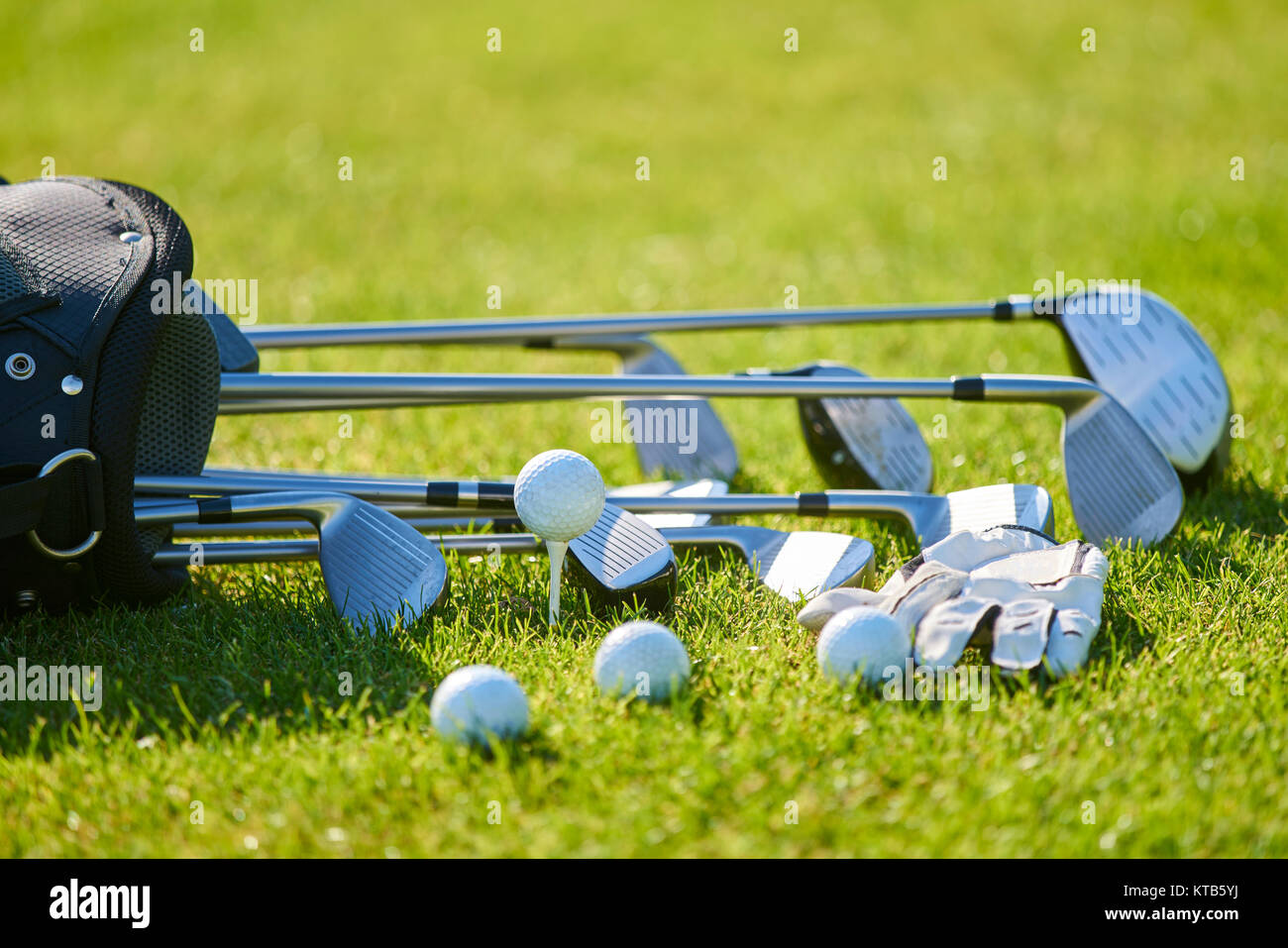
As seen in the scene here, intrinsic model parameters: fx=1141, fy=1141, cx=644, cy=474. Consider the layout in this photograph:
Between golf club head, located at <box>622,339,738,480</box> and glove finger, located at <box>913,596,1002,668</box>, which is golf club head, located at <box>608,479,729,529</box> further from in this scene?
glove finger, located at <box>913,596,1002,668</box>

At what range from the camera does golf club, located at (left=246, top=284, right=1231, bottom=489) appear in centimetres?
479

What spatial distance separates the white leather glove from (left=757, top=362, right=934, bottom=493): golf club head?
1.11 meters

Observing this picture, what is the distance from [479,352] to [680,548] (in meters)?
4.04

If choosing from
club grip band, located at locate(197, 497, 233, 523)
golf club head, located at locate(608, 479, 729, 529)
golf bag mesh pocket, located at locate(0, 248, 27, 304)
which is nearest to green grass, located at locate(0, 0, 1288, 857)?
club grip band, located at locate(197, 497, 233, 523)

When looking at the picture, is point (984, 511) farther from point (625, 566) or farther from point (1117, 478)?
point (625, 566)

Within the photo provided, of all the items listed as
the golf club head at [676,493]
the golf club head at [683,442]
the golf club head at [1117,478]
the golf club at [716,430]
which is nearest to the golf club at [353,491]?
the golf club head at [676,493]

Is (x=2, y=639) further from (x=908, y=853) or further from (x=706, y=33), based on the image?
(x=706, y=33)

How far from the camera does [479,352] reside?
7.91 metres

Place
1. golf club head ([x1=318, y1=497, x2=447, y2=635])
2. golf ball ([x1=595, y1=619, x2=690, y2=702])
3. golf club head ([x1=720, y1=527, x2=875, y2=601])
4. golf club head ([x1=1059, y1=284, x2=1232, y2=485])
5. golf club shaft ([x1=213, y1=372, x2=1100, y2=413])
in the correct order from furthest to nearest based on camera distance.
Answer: golf club head ([x1=1059, y1=284, x2=1232, y2=485])
golf club shaft ([x1=213, y1=372, x2=1100, y2=413])
golf club head ([x1=720, y1=527, x2=875, y2=601])
golf club head ([x1=318, y1=497, x2=447, y2=635])
golf ball ([x1=595, y1=619, x2=690, y2=702])

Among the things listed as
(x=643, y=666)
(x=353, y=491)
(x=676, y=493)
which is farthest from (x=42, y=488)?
(x=676, y=493)

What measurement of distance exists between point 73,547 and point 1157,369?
4264 millimetres

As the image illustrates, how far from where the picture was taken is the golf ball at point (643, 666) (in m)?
3.13

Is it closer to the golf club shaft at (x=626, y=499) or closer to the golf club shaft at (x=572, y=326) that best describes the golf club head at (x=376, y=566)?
the golf club shaft at (x=626, y=499)

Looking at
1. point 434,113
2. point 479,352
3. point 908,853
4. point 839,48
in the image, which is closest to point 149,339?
point 908,853
